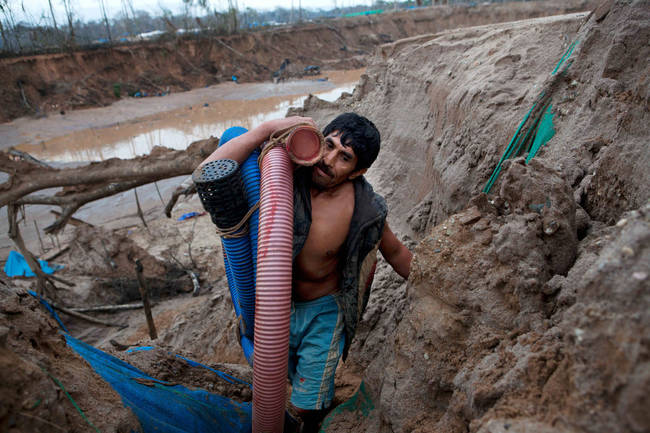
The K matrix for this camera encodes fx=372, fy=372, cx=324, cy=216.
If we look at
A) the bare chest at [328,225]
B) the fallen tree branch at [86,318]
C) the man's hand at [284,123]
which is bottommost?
the fallen tree branch at [86,318]

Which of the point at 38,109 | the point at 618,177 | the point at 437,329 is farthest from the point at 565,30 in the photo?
the point at 38,109

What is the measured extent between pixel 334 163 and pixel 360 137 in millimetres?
203

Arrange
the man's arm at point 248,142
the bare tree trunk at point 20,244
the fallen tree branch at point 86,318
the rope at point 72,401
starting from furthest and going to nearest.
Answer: the fallen tree branch at point 86,318, the bare tree trunk at point 20,244, the man's arm at point 248,142, the rope at point 72,401

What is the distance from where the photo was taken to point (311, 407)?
2.17m

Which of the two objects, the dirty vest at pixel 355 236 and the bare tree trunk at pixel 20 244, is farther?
the bare tree trunk at pixel 20 244

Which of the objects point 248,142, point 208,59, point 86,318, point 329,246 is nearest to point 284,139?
point 248,142

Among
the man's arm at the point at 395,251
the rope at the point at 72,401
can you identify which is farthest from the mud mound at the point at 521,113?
the rope at the point at 72,401

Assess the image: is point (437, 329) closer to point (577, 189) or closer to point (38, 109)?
point (577, 189)

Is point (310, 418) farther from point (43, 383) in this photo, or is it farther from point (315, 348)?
point (43, 383)

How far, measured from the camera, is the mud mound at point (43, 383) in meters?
1.01

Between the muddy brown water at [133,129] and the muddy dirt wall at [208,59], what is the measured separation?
4.57 ft

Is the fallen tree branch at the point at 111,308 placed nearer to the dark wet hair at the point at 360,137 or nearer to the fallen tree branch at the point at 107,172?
the fallen tree branch at the point at 107,172

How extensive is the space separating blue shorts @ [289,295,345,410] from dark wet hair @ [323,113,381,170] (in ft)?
2.88

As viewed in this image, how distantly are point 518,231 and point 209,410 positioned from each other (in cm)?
166
